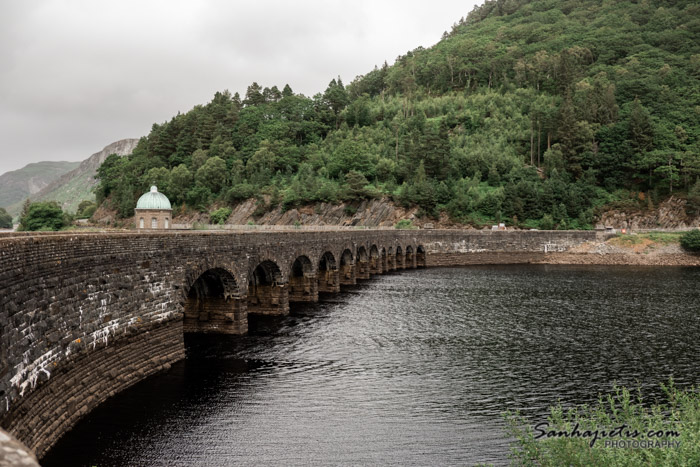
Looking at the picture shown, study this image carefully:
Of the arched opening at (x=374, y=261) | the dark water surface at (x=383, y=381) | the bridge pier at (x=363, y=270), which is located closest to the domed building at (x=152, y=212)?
the bridge pier at (x=363, y=270)

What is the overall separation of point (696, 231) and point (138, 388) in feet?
253

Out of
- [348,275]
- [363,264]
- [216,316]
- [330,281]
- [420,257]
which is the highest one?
[216,316]

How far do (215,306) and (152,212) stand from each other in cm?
3693

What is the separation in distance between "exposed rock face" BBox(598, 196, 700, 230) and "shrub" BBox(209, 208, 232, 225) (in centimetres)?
6873

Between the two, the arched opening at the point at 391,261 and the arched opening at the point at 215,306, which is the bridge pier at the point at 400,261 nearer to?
the arched opening at the point at 391,261

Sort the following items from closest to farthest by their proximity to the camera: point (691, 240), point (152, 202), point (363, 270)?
point (363, 270) < point (152, 202) < point (691, 240)

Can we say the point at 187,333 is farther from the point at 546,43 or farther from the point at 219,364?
the point at 546,43

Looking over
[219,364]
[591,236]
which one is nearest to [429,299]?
[219,364]

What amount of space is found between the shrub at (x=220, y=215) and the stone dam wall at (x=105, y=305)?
2613 inches

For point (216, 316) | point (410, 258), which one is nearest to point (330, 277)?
point (216, 316)

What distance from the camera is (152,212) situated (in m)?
58.3

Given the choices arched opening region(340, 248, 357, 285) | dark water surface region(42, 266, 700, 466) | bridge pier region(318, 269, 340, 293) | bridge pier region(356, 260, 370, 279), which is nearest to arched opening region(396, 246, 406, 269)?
bridge pier region(356, 260, 370, 279)

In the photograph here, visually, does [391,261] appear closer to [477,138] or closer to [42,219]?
[42,219]

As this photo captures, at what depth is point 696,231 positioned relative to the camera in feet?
228
